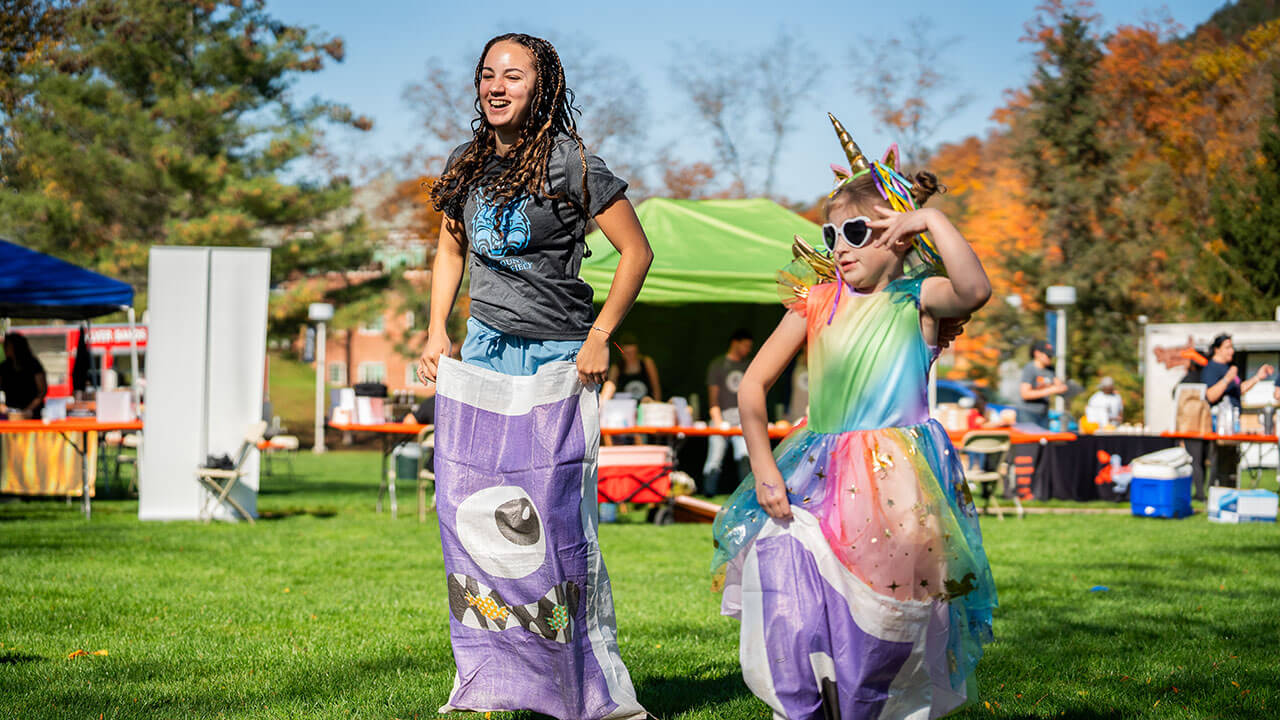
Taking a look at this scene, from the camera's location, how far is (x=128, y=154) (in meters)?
33.8

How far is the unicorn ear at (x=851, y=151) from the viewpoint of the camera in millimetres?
3029

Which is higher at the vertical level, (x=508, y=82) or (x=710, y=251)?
(x=710, y=251)

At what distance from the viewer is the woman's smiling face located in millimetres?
3439

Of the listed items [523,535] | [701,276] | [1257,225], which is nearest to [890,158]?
[523,535]

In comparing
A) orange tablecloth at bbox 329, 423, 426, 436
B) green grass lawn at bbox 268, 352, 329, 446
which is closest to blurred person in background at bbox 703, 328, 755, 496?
orange tablecloth at bbox 329, 423, 426, 436

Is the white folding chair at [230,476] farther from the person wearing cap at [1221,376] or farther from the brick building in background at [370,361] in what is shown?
the brick building in background at [370,361]

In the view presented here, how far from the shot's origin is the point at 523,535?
3.49 m

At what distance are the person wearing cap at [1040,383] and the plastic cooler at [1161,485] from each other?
1954 mm

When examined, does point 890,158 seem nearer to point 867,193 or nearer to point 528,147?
point 867,193

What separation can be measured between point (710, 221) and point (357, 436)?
26710mm

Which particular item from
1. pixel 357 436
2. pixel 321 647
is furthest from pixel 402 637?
pixel 357 436

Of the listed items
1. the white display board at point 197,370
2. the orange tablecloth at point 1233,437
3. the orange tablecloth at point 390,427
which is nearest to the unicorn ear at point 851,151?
the white display board at point 197,370

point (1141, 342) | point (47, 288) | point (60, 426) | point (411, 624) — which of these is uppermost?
point (1141, 342)

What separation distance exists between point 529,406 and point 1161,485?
1024 cm
